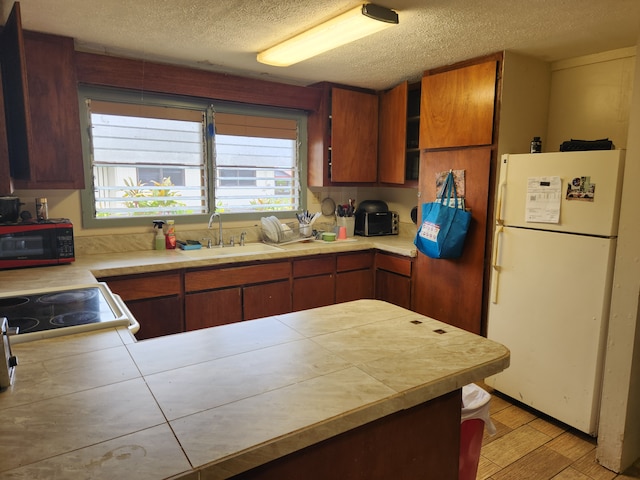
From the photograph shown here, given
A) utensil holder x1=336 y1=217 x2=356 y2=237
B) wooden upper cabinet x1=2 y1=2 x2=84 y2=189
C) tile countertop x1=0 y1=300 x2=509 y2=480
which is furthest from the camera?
utensil holder x1=336 y1=217 x2=356 y2=237

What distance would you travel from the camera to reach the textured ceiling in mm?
2107

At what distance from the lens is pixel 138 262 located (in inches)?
108

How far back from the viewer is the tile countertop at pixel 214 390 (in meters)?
0.82

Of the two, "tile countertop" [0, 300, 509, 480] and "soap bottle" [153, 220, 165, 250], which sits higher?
"soap bottle" [153, 220, 165, 250]

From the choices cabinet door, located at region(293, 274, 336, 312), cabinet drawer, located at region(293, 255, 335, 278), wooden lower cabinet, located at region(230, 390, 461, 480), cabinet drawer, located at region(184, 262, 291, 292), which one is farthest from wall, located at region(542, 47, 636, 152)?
wooden lower cabinet, located at region(230, 390, 461, 480)

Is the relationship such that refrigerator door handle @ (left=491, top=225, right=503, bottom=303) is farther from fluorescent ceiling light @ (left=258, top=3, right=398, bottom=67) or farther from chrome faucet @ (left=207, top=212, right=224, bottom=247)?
chrome faucet @ (left=207, top=212, right=224, bottom=247)

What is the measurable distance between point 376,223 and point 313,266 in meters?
0.98

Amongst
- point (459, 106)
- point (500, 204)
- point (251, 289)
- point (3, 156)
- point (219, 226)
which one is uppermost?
point (459, 106)

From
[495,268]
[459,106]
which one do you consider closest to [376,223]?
[459,106]

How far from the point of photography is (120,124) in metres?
3.11

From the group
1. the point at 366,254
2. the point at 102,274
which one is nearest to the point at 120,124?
the point at 102,274

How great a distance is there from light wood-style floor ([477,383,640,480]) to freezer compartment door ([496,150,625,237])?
3.83 ft

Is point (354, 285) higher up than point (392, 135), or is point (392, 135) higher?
point (392, 135)

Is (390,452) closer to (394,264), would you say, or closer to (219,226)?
(394,264)
